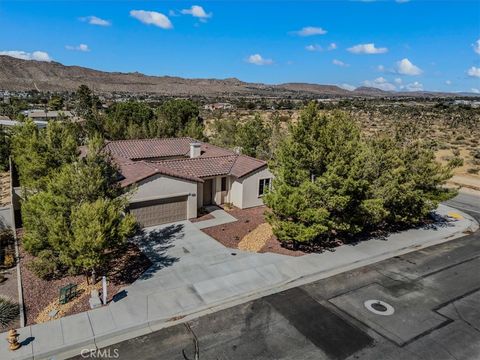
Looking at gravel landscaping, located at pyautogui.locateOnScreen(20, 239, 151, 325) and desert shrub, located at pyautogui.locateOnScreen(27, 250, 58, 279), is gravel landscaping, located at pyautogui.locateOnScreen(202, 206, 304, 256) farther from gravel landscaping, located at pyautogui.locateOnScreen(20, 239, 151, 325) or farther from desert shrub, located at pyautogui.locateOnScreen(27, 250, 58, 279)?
desert shrub, located at pyautogui.locateOnScreen(27, 250, 58, 279)

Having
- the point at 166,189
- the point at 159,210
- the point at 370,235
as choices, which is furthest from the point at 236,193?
the point at 370,235

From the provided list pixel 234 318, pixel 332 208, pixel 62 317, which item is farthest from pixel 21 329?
pixel 332 208

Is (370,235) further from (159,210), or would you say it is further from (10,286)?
(10,286)

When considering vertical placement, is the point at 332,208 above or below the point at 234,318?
above

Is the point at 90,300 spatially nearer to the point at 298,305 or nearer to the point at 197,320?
the point at 197,320

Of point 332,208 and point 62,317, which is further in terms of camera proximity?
point 332,208

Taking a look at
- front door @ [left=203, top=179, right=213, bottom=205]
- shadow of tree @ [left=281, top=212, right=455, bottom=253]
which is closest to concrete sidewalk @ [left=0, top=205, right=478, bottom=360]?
shadow of tree @ [left=281, top=212, right=455, bottom=253]

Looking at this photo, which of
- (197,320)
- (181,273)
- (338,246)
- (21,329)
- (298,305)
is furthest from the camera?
(338,246)

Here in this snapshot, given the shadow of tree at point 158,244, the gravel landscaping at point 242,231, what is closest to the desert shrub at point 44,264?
the shadow of tree at point 158,244
